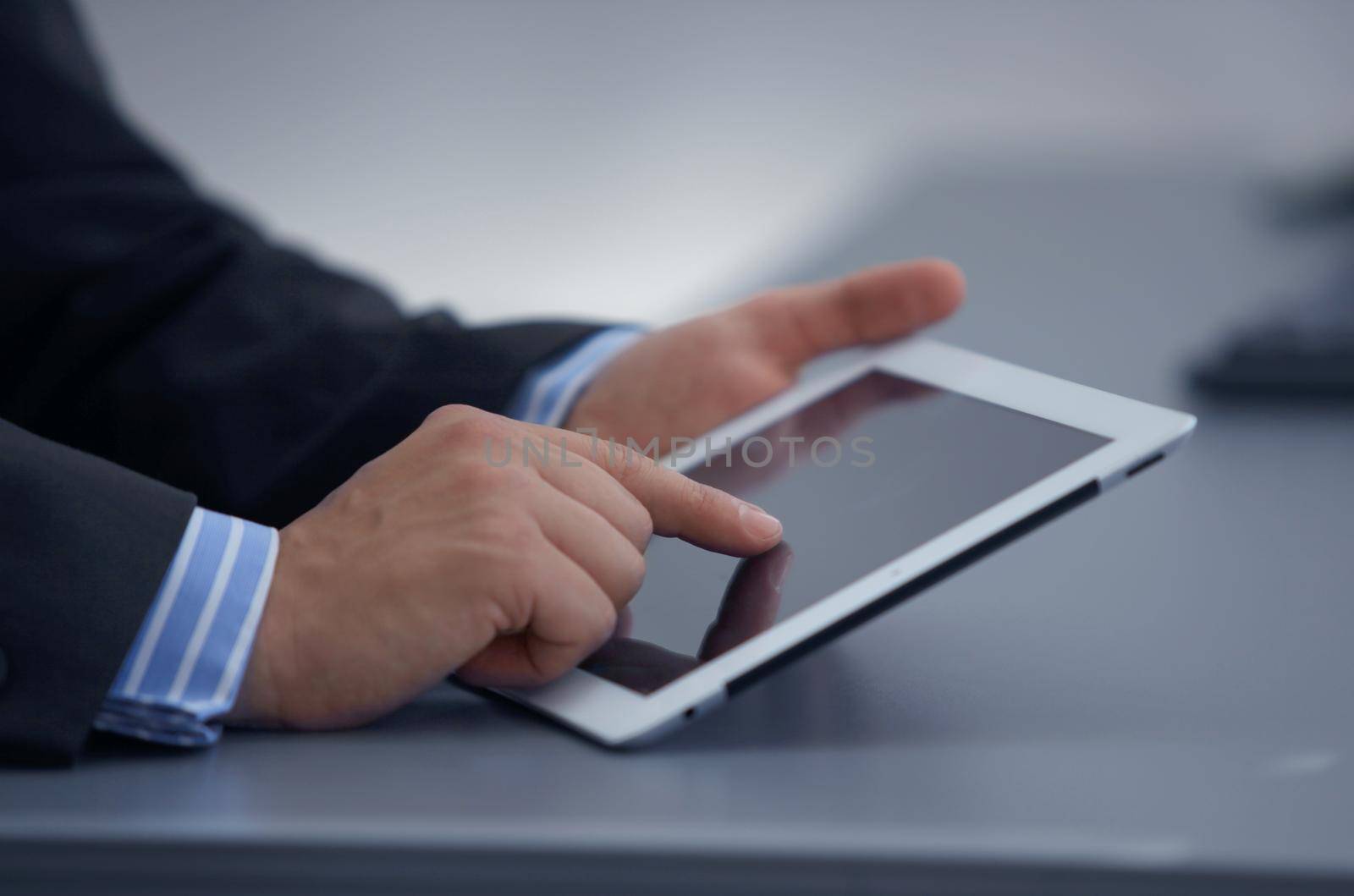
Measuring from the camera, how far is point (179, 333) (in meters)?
0.67

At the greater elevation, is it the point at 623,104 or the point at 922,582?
the point at 623,104

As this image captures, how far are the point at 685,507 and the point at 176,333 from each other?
1.21 ft

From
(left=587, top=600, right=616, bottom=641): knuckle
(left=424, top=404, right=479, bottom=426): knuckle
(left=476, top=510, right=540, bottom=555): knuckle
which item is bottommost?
(left=587, top=600, right=616, bottom=641): knuckle

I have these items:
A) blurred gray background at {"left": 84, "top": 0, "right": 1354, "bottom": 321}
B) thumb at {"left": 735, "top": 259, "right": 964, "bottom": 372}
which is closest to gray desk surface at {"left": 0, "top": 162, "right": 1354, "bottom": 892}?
thumb at {"left": 735, "top": 259, "right": 964, "bottom": 372}

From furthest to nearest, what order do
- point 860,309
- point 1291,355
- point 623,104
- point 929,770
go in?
point 623,104 < point 1291,355 < point 860,309 < point 929,770

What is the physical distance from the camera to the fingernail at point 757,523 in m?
0.43

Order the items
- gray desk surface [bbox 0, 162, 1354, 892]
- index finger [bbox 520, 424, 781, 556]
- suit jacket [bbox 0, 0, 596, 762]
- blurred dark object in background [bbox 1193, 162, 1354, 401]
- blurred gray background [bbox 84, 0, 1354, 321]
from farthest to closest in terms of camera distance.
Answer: blurred gray background [bbox 84, 0, 1354, 321], blurred dark object in background [bbox 1193, 162, 1354, 401], suit jacket [bbox 0, 0, 596, 762], index finger [bbox 520, 424, 781, 556], gray desk surface [bbox 0, 162, 1354, 892]

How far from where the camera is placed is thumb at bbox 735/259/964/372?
60 cm

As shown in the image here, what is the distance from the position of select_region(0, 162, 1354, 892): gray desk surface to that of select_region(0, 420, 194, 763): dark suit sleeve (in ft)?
0.06

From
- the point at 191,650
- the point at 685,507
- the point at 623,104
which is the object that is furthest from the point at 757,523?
the point at 623,104

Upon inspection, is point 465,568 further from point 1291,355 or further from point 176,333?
point 1291,355

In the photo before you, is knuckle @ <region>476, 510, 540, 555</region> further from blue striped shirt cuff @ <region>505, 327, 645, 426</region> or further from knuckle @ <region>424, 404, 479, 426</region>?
blue striped shirt cuff @ <region>505, 327, 645, 426</region>

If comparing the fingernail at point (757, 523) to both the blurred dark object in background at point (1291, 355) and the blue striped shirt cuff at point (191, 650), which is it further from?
the blurred dark object in background at point (1291, 355)

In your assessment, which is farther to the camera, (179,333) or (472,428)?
(179,333)
